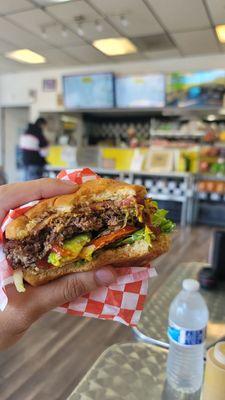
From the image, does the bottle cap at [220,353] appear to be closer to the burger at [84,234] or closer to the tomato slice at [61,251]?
the burger at [84,234]

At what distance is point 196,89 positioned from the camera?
609 cm

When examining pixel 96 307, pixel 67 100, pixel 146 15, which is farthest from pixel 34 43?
pixel 96 307

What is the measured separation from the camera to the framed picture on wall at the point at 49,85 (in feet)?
25.0

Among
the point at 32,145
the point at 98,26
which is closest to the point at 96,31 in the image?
the point at 98,26

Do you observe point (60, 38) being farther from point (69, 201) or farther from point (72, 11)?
point (69, 201)

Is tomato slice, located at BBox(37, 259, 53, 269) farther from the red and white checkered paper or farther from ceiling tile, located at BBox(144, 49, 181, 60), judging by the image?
ceiling tile, located at BBox(144, 49, 181, 60)

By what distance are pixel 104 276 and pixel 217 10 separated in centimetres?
432

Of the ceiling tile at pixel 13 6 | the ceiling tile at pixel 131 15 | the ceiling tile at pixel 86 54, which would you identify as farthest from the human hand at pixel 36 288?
the ceiling tile at pixel 86 54

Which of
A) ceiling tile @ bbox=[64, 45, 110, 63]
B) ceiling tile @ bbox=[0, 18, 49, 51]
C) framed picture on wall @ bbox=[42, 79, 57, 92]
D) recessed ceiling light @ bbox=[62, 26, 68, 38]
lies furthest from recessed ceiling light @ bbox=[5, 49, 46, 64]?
recessed ceiling light @ bbox=[62, 26, 68, 38]

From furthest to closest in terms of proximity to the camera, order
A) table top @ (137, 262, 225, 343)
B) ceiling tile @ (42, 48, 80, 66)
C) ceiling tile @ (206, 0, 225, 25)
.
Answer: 1. ceiling tile @ (42, 48, 80, 66)
2. ceiling tile @ (206, 0, 225, 25)
3. table top @ (137, 262, 225, 343)

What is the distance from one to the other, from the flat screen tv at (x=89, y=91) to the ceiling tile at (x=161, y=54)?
2.85 feet

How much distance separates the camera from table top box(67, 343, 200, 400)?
1086mm

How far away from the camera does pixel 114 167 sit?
7.05 meters

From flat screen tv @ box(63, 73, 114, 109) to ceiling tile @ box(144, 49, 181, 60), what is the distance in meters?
0.87
